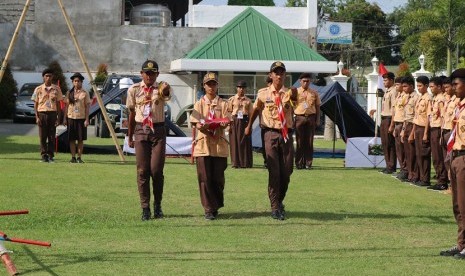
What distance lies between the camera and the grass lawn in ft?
33.0

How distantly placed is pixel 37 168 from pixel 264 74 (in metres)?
22.3

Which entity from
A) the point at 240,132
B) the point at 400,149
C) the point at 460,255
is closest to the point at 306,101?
the point at 240,132

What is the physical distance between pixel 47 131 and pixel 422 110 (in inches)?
330

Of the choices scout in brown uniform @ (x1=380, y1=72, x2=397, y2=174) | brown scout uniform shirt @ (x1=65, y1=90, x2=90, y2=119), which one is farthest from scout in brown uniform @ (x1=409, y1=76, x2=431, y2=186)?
brown scout uniform shirt @ (x1=65, y1=90, x2=90, y2=119)

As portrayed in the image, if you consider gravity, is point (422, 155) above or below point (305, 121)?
below

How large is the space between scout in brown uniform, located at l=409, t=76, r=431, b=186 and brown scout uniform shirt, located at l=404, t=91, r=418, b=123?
11.8 inches

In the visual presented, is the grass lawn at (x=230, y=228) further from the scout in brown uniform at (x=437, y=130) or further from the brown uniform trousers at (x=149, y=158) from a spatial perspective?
the scout in brown uniform at (x=437, y=130)

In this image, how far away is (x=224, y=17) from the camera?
49000 millimetres

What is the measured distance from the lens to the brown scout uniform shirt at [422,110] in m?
18.6

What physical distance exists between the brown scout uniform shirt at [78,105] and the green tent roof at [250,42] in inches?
682

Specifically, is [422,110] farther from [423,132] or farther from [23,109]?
[23,109]

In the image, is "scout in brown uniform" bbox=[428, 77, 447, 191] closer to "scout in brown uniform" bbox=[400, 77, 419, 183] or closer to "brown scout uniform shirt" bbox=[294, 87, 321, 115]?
"scout in brown uniform" bbox=[400, 77, 419, 183]

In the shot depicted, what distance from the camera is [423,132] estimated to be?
18.9 metres

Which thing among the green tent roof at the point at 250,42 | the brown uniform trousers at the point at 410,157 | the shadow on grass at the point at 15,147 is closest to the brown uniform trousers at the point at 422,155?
the brown uniform trousers at the point at 410,157
